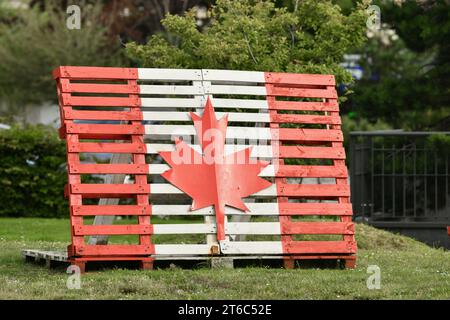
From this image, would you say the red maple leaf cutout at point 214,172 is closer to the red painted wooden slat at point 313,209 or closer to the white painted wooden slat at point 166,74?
the red painted wooden slat at point 313,209

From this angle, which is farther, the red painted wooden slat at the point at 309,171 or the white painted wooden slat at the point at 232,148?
the red painted wooden slat at the point at 309,171

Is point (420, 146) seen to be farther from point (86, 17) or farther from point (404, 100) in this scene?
point (86, 17)

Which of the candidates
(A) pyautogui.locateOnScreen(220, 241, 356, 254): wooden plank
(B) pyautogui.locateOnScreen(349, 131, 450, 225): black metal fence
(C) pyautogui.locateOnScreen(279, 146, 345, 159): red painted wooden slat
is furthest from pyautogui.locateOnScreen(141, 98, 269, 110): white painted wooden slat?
(B) pyautogui.locateOnScreen(349, 131, 450, 225): black metal fence

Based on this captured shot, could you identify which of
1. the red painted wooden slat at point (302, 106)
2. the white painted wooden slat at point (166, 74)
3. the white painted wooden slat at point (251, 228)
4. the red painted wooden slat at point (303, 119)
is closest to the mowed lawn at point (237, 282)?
the white painted wooden slat at point (251, 228)

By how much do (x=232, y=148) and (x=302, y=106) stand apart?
1.17 meters

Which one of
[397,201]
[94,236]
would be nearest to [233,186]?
[94,236]

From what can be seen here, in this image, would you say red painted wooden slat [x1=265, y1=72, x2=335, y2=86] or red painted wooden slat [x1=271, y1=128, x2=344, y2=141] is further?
red painted wooden slat [x1=265, y1=72, x2=335, y2=86]

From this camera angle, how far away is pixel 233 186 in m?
12.7

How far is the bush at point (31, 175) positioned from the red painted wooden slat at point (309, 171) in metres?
10.5

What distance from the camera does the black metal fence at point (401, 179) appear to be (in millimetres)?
20188

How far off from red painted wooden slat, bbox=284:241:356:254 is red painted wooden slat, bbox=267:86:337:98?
1810 millimetres

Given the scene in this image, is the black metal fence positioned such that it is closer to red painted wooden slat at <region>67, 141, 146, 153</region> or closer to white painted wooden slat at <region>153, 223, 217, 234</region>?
white painted wooden slat at <region>153, 223, 217, 234</region>

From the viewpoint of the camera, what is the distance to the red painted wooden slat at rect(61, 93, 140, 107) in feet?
41.2

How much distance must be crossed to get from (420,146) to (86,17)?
70.6ft
